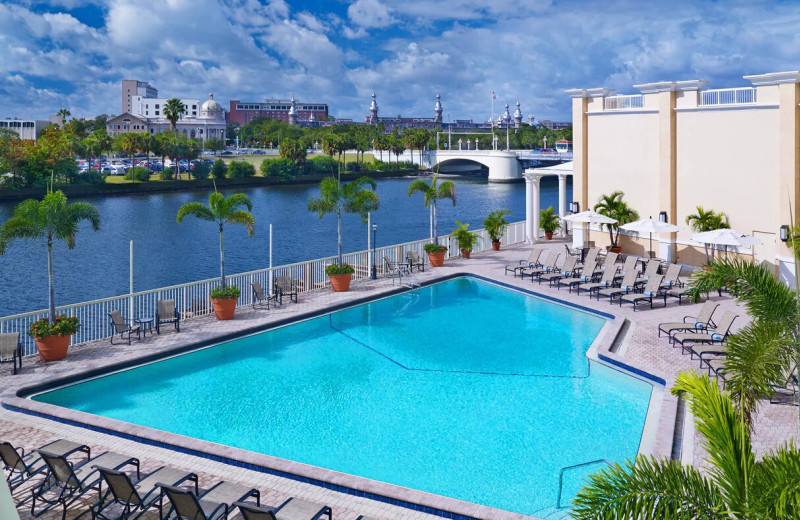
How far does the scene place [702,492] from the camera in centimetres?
559

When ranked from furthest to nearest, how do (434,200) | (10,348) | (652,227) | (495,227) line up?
(495,227), (434,200), (652,227), (10,348)

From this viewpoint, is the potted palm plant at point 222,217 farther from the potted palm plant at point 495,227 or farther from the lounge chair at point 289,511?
the potted palm plant at point 495,227

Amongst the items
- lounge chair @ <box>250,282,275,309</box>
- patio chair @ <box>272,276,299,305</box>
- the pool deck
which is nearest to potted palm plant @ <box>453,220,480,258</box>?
the pool deck

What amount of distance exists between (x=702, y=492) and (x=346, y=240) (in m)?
44.1

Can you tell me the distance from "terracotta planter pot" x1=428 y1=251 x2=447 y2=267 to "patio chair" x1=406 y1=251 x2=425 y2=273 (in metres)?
→ 0.29

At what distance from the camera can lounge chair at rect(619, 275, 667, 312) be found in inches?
752

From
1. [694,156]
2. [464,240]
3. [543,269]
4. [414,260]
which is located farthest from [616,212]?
[414,260]

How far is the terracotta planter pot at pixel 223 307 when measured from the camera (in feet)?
59.3

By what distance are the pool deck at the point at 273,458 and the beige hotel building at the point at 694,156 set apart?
10.8ft

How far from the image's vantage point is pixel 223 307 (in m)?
18.1

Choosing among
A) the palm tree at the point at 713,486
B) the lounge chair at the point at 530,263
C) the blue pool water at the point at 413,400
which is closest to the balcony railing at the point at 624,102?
the lounge chair at the point at 530,263

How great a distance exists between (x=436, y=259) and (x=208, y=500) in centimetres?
1662

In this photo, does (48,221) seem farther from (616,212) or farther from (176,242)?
(176,242)

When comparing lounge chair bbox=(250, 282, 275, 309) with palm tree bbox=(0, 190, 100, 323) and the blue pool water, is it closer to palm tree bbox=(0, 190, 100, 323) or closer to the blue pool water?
the blue pool water
